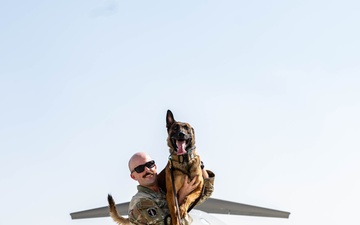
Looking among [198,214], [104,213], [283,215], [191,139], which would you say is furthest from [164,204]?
[104,213]

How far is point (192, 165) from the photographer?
7.84 m

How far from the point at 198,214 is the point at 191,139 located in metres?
8.98

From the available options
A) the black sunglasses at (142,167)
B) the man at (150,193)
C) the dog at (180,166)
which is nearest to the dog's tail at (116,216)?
the man at (150,193)

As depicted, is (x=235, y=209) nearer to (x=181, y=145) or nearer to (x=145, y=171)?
(x=145, y=171)

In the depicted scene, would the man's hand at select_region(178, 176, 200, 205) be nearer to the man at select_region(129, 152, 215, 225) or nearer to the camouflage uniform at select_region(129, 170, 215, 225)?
the man at select_region(129, 152, 215, 225)

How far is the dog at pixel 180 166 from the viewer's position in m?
7.72

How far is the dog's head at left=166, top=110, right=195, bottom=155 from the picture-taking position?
767 cm

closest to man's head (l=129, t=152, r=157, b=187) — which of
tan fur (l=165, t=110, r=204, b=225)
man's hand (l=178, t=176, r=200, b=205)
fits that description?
tan fur (l=165, t=110, r=204, b=225)

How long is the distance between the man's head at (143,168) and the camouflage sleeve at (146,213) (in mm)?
310

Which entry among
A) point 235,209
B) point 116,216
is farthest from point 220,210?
point 116,216

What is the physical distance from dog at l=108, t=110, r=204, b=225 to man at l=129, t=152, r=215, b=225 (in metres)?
0.07

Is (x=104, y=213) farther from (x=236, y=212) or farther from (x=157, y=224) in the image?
(x=157, y=224)

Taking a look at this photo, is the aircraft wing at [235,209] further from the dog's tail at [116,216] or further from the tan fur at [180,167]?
the tan fur at [180,167]

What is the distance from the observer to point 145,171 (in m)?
8.30
